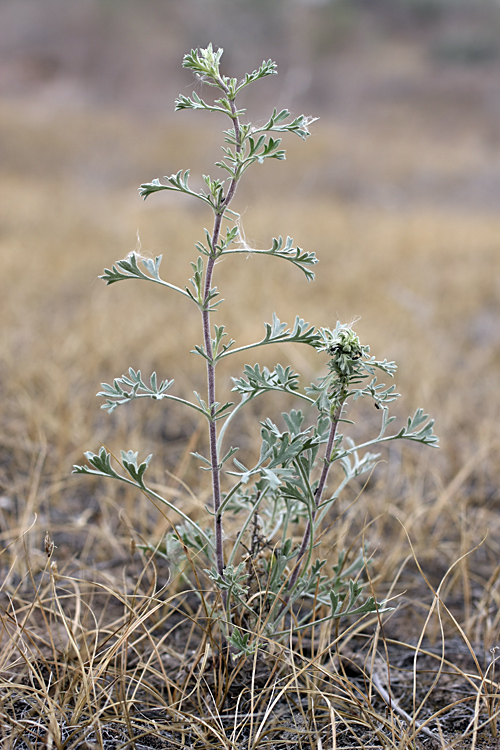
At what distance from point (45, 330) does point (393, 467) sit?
2.02 meters

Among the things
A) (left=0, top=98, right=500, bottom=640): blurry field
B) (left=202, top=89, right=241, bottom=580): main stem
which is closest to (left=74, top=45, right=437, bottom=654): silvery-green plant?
(left=202, top=89, right=241, bottom=580): main stem

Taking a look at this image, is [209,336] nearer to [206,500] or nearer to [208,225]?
[206,500]

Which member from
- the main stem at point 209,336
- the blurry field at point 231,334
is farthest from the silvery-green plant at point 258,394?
the blurry field at point 231,334

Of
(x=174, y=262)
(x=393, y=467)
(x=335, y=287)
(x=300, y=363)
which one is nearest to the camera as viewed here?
(x=393, y=467)

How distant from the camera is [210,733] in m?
0.90

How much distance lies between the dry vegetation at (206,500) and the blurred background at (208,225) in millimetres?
20

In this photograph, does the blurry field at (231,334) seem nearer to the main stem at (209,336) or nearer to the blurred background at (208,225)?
the blurred background at (208,225)

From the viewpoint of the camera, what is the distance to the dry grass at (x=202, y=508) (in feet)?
3.05

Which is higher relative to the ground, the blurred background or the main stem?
the blurred background

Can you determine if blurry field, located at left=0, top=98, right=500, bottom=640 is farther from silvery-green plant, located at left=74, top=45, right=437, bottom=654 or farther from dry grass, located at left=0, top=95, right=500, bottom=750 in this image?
silvery-green plant, located at left=74, top=45, right=437, bottom=654

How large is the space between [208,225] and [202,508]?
16.4 feet

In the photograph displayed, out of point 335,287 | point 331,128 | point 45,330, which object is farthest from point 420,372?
point 331,128

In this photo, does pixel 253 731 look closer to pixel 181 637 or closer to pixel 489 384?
pixel 181 637

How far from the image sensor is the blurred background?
190cm
